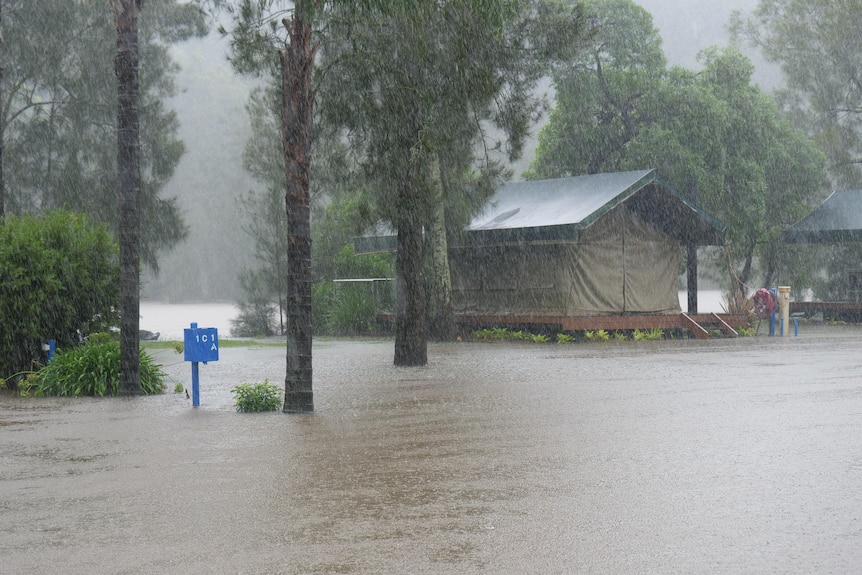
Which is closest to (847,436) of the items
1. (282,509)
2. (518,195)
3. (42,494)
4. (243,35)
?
(282,509)

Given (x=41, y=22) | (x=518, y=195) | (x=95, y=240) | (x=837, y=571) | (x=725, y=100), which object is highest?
(x=41, y=22)

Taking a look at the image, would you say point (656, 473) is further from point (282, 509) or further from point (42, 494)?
point (42, 494)

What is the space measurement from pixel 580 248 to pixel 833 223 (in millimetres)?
14366

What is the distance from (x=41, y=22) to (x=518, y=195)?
732 inches

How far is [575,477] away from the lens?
865cm

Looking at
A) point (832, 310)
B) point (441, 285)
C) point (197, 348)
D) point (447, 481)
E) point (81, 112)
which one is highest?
point (81, 112)

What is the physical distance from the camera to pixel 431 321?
2962 centimetres

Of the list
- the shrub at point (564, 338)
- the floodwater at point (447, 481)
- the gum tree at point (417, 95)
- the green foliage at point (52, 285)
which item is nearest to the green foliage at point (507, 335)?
the shrub at point (564, 338)

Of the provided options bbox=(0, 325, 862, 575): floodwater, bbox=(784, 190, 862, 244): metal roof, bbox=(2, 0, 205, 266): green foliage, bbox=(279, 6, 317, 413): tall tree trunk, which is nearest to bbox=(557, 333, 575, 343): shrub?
bbox=(0, 325, 862, 575): floodwater

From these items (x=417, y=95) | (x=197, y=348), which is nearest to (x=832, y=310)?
(x=417, y=95)

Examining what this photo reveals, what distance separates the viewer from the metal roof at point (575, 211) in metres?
28.2

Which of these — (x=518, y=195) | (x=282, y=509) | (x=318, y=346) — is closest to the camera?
(x=282, y=509)

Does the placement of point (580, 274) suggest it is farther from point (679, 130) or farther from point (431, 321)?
point (679, 130)

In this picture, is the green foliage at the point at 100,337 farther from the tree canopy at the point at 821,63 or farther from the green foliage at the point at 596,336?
the tree canopy at the point at 821,63
